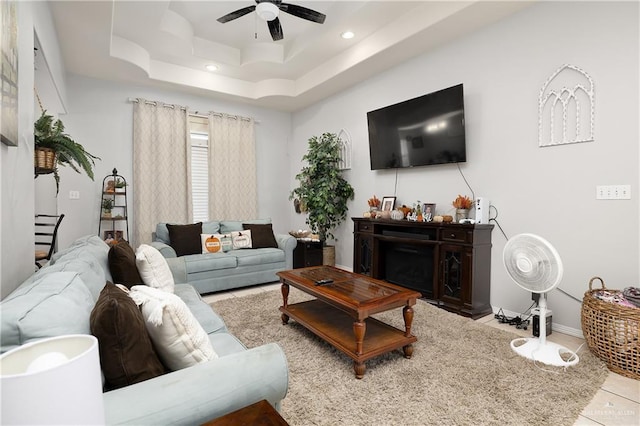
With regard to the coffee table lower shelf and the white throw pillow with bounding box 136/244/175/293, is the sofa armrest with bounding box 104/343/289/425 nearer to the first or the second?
the coffee table lower shelf

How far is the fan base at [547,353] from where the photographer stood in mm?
2252

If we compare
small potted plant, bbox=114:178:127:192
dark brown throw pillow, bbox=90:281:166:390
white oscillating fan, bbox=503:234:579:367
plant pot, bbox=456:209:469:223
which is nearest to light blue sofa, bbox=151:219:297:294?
small potted plant, bbox=114:178:127:192

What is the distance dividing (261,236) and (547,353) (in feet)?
11.3

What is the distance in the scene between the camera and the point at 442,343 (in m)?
2.57

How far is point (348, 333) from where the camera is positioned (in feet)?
7.81

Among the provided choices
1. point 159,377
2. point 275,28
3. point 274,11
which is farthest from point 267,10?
point 159,377

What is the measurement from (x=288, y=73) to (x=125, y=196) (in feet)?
10.1

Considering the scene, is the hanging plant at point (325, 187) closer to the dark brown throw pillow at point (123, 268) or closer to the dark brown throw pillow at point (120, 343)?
the dark brown throw pillow at point (123, 268)

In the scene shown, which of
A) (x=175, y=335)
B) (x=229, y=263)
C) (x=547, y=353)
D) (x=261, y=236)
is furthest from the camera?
(x=261, y=236)

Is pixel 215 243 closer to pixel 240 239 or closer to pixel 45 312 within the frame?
pixel 240 239

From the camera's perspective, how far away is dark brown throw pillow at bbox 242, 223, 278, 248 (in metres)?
4.63

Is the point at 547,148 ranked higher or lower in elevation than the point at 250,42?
lower

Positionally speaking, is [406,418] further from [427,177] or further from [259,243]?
[259,243]

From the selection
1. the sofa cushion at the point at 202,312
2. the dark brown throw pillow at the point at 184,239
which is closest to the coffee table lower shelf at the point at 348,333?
the sofa cushion at the point at 202,312
